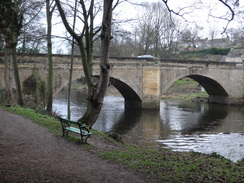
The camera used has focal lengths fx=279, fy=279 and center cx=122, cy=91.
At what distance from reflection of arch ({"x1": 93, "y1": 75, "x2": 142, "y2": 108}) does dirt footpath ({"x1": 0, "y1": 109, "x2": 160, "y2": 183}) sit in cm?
1456

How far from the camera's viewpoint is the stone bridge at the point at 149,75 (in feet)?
57.0

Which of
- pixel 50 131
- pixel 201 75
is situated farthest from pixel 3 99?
pixel 201 75

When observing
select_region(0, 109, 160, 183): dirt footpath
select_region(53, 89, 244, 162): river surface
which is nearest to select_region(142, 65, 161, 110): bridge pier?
select_region(53, 89, 244, 162): river surface

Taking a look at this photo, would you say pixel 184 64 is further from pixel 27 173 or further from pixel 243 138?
pixel 27 173

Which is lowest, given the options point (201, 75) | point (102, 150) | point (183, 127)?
point (183, 127)

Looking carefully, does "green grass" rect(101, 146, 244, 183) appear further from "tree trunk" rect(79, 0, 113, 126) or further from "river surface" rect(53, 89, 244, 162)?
"river surface" rect(53, 89, 244, 162)

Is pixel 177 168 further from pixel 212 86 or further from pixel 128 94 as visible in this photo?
pixel 212 86

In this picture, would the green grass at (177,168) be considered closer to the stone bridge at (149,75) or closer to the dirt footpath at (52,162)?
the dirt footpath at (52,162)

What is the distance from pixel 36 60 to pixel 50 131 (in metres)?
9.98

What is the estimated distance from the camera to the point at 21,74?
16.9 m

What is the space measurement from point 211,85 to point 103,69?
921 inches

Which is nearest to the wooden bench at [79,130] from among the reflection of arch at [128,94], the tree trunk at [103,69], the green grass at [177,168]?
the tree trunk at [103,69]

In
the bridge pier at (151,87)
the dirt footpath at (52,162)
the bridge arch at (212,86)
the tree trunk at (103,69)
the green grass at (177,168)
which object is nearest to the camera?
the dirt footpath at (52,162)

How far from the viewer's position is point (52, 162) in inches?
201
